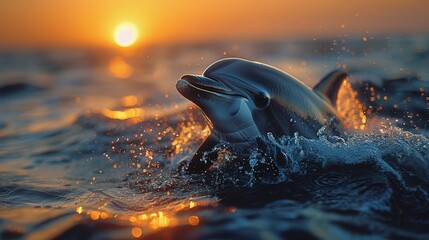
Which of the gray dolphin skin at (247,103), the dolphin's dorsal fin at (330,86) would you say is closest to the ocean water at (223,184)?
the gray dolphin skin at (247,103)

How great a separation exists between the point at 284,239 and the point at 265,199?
→ 3.11ft

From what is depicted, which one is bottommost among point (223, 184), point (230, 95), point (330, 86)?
point (223, 184)

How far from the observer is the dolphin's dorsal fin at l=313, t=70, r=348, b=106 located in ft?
20.8

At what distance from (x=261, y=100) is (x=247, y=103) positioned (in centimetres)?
16

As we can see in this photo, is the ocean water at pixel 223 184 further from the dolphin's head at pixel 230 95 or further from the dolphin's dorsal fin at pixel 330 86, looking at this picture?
the dolphin's dorsal fin at pixel 330 86

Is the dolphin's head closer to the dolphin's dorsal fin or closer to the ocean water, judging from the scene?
the ocean water

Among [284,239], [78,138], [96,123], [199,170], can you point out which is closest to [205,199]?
[199,170]

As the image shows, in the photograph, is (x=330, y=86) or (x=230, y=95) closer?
(x=230, y=95)

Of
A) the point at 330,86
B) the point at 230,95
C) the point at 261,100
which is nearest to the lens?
the point at 230,95

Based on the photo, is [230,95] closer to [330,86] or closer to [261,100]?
[261,100]

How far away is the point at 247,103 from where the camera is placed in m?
5.22

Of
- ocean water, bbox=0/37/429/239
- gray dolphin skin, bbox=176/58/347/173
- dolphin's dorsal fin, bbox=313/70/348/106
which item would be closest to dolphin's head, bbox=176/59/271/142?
gray dolphin skin, bbox=176/58/347/173

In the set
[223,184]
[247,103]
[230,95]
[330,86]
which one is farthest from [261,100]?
[330,86]

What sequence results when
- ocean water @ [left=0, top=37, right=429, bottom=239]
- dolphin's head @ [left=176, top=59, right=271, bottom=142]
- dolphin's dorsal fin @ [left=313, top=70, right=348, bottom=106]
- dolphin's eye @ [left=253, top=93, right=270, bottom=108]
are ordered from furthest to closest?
dolphin's dorsal fin @ [left=313, top=70, right=348, bottom=106], dolphin's eye @ [left=253, top=93, right=270, bottom=108], dolphin's head @ [left=176, top=59, right=271, bottom=142], ocean water @ [left=0, top=37, right=429, bottom=239]
